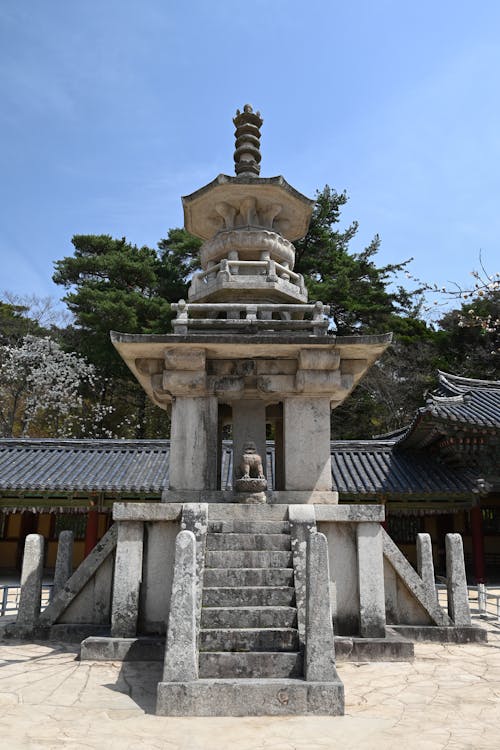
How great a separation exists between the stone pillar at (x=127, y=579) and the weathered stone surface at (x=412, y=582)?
A: 2.95 meters

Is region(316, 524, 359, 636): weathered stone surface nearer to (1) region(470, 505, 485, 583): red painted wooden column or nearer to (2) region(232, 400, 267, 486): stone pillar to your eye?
(2) region(232, 400, 267, 486): stone pillar

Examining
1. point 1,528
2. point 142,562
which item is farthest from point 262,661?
point 1,528

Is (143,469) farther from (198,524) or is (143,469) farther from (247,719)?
(247,719)

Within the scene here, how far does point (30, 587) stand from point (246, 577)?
3.13 meters

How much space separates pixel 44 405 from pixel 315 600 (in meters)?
24.2

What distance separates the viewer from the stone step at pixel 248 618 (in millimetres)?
5492

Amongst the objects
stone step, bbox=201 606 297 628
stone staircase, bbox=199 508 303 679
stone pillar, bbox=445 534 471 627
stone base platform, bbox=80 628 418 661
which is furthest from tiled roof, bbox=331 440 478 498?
stone step, bbox=201 606 297 628

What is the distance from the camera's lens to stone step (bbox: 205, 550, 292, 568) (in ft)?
20.3

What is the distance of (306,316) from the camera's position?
1231cm

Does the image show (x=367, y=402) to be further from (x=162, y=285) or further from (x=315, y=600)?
(x=315, y=600)

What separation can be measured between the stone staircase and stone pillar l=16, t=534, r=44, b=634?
2509mm

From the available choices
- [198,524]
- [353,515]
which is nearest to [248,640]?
[198,524]

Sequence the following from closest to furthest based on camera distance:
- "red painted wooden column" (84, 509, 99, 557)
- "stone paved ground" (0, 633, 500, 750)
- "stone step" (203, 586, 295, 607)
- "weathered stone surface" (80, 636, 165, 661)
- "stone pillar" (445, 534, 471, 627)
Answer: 1. "stone paved ground" (0, 633, 500, 750)
2. "stone step" (203, 586, 295, 607)
3. "weathered stone surface" (80, 636, 165, 661)
4. "stone pillar" (445, 534, 471, 627)
5. "red painted wooden column" (84, 509, 99, 557)

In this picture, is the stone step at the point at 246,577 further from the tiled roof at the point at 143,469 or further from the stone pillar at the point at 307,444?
the tiled roof at the point at 143,469
